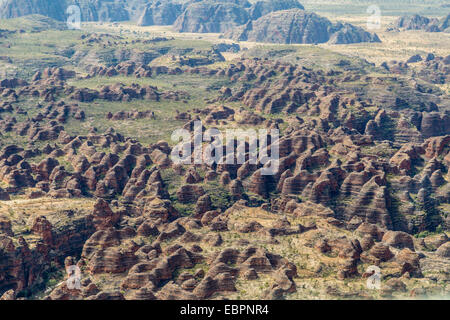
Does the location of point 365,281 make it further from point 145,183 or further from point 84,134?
point 84,134

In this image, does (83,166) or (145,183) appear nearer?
(145,183)

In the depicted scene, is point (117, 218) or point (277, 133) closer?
point (117, 218)

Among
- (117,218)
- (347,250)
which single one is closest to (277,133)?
(117,218)

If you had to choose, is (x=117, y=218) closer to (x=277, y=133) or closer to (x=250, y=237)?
(x=250, y=237)

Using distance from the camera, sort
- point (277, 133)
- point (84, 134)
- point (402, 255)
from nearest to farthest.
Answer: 1. point (402, 255)
2. point (277, 133)
3. point (84, 134)

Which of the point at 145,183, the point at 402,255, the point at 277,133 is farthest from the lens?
the point at 277,133
